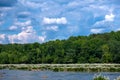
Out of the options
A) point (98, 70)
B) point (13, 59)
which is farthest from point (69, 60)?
point (98, 70)

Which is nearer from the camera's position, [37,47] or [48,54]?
[48,54]

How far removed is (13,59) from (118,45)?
176ft

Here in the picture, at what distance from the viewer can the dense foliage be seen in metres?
147

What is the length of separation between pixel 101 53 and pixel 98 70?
52835 mm

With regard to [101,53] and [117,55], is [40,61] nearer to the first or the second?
[101,53]

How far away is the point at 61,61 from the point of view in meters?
162

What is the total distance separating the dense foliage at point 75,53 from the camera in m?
147

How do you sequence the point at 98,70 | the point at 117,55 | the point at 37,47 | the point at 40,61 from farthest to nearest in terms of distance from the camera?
the point at 37,47 < the point at 40,61 < the point at 117,55 < the point at 98,70

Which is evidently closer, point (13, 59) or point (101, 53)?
point (101, 53)

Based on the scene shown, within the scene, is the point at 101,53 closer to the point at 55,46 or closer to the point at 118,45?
the point at 118,45

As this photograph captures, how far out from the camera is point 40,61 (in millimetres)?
172625

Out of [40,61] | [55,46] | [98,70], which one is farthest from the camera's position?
[55,46]

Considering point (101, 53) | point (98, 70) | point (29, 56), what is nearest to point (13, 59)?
point (29, 56)

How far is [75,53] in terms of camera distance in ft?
519
